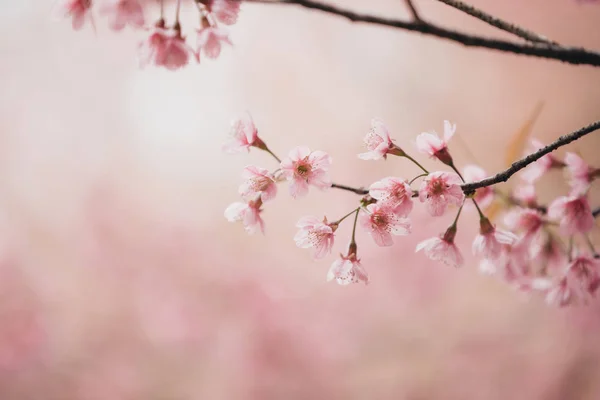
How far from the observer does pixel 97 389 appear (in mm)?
1445

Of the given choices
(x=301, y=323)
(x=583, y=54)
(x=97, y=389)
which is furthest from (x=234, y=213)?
(x=97, y=389)

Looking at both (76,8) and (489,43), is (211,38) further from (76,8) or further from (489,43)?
(489,43)

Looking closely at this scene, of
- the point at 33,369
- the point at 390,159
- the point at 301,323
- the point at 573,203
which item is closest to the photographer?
the point at 573,203

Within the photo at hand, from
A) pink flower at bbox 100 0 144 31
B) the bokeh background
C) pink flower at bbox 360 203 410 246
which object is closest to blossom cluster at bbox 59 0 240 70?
pink flower at bbox 100 0 144 31

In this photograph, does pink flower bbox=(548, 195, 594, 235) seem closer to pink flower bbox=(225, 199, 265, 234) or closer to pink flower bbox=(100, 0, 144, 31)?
pink flower bbox=(225, 199, 265, 234)

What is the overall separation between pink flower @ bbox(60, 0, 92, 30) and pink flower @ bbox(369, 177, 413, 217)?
0.35 metres

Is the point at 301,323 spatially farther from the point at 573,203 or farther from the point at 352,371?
the point at 573,203

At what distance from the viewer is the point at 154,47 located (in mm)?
451

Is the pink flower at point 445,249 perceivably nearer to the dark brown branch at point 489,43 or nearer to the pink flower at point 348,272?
the pink flower at point 348,272

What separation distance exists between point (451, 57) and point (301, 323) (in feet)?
3.88

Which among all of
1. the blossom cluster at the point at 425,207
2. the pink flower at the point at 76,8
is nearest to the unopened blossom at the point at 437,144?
the blossom cluster at the point at 425,207

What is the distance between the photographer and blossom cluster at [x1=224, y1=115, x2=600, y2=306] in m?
0.44

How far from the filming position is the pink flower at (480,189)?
624mm

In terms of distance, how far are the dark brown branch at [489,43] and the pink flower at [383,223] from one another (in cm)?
18
